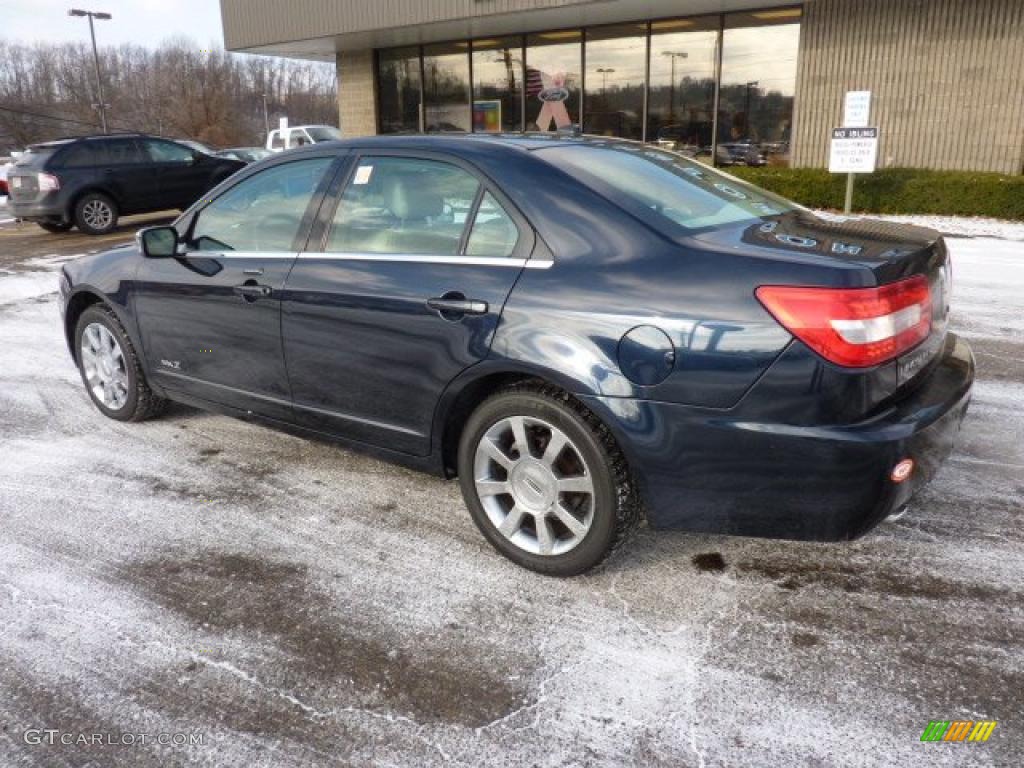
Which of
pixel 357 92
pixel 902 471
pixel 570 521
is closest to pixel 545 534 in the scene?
pixel 570 521

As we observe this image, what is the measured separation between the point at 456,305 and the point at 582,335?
526 mm

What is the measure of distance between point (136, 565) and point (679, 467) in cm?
214

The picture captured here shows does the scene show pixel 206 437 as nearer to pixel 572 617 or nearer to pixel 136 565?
pixel 136 565

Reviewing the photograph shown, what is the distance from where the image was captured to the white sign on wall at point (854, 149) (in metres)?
10.9

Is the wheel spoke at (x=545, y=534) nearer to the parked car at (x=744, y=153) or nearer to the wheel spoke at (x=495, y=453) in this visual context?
the wheel spoke at (x=495, y=453)

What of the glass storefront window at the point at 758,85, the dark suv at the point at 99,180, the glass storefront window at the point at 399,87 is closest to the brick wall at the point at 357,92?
the glass storefront window at the point at 399,87

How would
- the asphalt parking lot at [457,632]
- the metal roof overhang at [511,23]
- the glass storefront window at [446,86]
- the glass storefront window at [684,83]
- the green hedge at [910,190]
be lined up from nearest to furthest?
the asphalt parking lot at [457,632], the green hedge at [910,190], the metal roof overhang at [511,23], the glass storefront window at [684,83], the glass storefront window at [446,86]

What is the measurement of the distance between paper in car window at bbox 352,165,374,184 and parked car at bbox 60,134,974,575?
0.01 meters

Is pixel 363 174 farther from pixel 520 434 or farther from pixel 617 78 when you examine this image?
pixel 617 78

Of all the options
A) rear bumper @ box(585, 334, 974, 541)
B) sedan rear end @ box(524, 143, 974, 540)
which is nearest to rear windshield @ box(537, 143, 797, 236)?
sedan rear end @ box(524, 143, 974, 540)

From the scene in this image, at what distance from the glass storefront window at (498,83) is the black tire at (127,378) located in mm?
15084

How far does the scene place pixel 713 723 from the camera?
227 cm

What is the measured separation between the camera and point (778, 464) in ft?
8.18

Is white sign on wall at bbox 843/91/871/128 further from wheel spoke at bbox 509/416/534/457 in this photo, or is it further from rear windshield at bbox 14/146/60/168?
rear windshield at bbox 14/146/60/168
